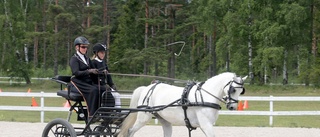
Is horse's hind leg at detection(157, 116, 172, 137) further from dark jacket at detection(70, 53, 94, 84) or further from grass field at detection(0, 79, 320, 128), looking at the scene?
grass field at detection(0, 79, 320, 128)

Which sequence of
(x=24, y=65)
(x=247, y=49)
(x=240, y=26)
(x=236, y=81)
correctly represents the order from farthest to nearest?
(x=24, y=65) < (x=247, y=49) < (x=240, y=26) < (x=236, y=81)

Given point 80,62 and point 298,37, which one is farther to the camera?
point 298,37

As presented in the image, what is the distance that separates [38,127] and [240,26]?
24.8 m

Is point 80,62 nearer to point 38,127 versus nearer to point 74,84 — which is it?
point 74,84

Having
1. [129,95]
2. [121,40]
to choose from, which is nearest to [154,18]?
[121,40]

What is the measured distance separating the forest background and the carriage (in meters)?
24.9

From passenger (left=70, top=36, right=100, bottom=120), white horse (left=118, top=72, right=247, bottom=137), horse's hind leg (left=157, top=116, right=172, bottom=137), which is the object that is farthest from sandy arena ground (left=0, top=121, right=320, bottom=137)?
passenger (left=70, top=36, right=100, bottom=120)

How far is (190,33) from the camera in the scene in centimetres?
5356

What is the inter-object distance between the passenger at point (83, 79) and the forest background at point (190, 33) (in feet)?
83.1

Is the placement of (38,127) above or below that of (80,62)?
below

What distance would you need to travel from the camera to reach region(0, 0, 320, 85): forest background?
37812mm

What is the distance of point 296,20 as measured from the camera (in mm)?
36219

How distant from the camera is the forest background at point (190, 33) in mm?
37812

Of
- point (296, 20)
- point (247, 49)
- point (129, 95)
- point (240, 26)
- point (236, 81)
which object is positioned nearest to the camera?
point (236, 81)
